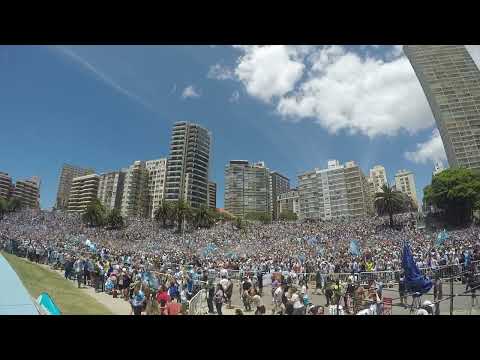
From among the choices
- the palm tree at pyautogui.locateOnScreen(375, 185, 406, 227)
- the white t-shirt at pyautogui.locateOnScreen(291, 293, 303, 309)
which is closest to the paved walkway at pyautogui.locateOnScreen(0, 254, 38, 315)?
the white t-shirt at pyautogui.locateOnScreen(291, 293, 303, 309)

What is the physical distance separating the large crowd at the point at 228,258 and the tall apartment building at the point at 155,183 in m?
38.2

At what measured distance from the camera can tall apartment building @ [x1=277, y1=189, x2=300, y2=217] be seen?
142750 millimetres

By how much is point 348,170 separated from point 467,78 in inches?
1705

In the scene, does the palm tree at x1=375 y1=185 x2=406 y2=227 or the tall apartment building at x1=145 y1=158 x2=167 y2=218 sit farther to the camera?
the tall apartment building at x1=145 y1=158 x2=167 y2=218

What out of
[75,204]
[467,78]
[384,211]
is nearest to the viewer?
[384,211]

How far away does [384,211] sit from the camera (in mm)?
44250

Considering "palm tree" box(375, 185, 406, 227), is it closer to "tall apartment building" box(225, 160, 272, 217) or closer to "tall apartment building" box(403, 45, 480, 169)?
"tall apartment building" box(403, 45, 480, 169)

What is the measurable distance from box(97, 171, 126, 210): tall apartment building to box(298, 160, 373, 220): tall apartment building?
6346 centimetres
